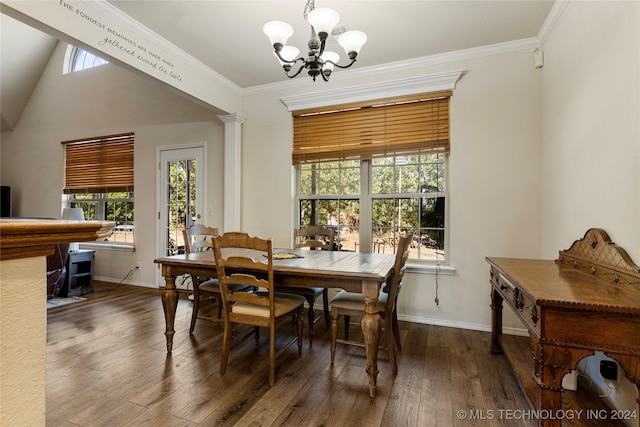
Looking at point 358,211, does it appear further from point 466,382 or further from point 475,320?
point 466,382

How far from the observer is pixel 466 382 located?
1.97m

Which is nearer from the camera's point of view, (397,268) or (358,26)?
(397,268)

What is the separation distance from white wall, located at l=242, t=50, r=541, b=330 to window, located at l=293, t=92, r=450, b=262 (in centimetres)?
17

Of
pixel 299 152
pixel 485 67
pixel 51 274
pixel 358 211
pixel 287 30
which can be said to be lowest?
pixel 51 274

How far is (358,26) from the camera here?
2.59 m

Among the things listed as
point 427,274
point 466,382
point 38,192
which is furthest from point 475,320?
point 38,192

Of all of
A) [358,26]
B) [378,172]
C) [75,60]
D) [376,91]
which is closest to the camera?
[358,26]

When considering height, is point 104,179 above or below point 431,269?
above

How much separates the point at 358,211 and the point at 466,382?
1.92 metres

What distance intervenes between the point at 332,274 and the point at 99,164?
189 inches

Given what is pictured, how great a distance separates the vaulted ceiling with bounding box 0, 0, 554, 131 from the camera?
233cm

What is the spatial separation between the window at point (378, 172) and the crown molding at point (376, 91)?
8cm

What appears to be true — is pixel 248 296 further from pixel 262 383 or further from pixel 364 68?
pixel 364 68

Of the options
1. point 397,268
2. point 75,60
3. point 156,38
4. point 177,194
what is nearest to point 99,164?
point 177,194
